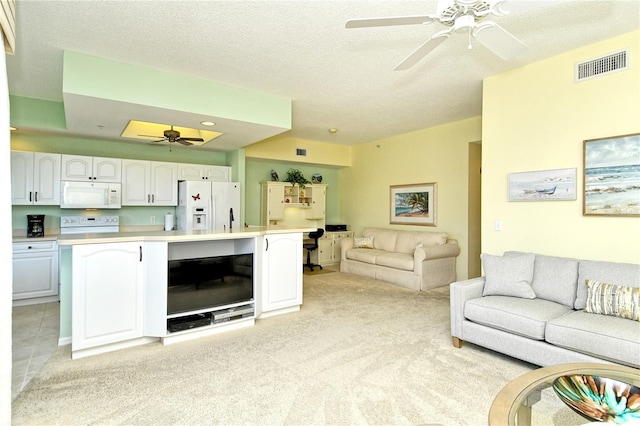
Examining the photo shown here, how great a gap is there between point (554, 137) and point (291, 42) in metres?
2.77

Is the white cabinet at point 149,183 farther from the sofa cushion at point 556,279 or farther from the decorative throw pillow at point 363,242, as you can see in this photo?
the sofa cushion at point 556,279

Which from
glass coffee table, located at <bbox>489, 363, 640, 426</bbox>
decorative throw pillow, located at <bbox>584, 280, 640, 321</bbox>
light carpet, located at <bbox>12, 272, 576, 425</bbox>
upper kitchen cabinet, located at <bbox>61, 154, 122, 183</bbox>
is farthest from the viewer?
upper kitchen cabinet, located at <bbox>61, 154, 122, 183</bbox>

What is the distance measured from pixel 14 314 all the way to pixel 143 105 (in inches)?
125

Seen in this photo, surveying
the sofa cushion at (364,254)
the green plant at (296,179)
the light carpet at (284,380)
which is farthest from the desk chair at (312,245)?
the light carpet at (284,380)

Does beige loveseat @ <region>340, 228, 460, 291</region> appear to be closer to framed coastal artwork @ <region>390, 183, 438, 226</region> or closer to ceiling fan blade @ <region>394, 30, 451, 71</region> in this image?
framed coastal artwork @ <region>390, 183, 438, 226</region>

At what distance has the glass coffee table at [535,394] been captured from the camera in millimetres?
1372

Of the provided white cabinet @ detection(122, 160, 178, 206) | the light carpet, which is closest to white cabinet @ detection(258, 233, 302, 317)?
the light carpet

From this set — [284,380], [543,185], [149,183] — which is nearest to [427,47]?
[543,185]

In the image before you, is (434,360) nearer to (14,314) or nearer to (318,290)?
(318,290)

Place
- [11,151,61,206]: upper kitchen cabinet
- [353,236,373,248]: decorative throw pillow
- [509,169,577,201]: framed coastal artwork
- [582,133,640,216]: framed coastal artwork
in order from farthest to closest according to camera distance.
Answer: [353,236,373,248]: decorative throw pillow
[11,151,61,206]: upper kitchen cabinet
[509,169,577,201]: framed coastal artwork
[582,133,640,216]: framed coastal artwork

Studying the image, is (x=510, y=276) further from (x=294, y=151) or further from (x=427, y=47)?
(x=294, y=151)

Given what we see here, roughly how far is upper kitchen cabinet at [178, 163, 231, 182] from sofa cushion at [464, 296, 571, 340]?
4747mm

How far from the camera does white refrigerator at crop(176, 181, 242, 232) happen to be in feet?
18.2

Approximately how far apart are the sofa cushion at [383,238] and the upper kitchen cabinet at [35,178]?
5505mm
